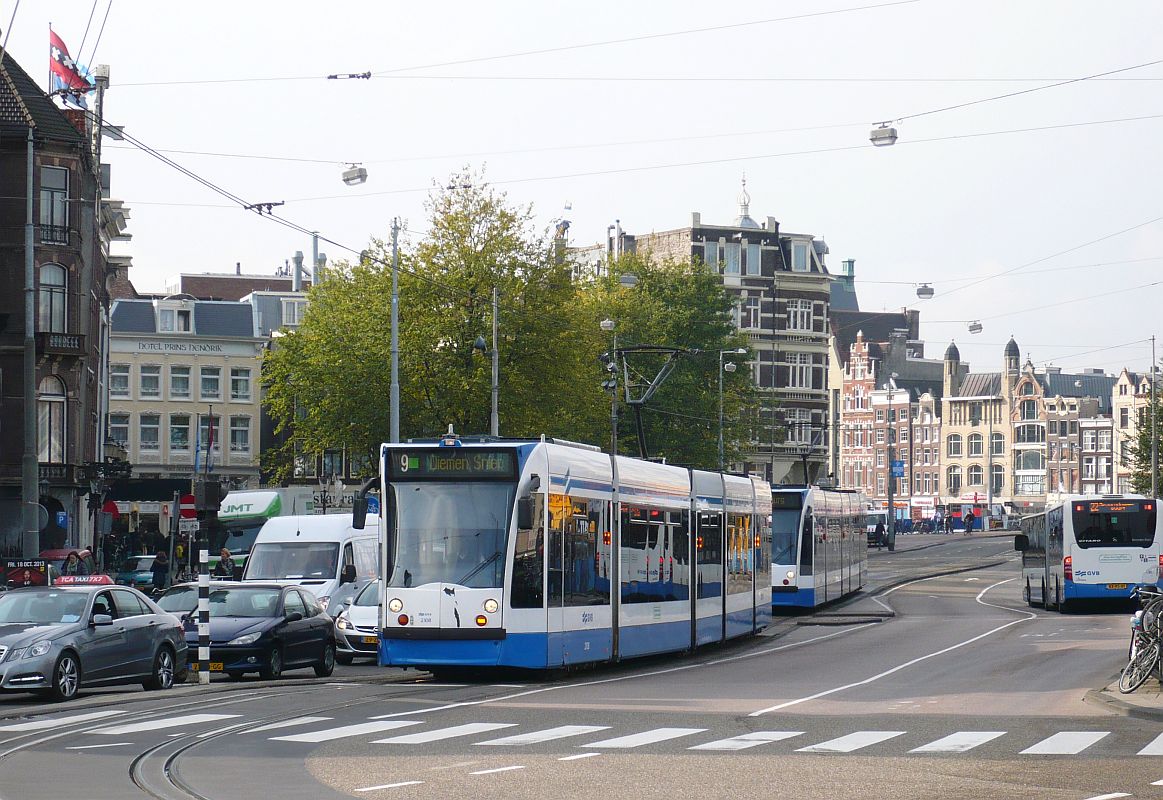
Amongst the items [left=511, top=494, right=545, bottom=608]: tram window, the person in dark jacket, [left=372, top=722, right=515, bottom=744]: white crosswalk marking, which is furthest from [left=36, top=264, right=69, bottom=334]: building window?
[left=372, top=722, right=515, bottom=744]: white crosswalk marking

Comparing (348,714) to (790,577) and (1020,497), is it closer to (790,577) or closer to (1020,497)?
(790,577)

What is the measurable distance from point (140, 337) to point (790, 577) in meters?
50.0

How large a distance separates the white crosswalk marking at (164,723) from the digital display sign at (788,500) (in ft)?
90.0

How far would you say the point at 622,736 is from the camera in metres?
15.9

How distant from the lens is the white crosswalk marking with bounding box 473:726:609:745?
600 inches

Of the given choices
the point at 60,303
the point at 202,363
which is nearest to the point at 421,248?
the point at 60,303

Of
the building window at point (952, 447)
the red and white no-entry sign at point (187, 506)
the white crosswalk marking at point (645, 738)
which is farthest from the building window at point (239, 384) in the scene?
the building window at point (952, 447)

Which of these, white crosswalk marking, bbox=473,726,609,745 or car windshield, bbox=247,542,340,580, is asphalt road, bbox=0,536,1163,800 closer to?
white crosswalk marking, bbox=473,726,609,745

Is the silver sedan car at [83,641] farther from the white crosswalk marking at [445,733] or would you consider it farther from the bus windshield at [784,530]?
the bus windshield at [784,530]

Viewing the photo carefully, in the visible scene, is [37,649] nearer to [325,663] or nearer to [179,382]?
[325,663]

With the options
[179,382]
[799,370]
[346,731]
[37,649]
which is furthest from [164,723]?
[799,370]

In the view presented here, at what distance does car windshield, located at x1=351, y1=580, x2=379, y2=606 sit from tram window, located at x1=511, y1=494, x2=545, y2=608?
8.98 meters

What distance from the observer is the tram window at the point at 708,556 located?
29.0 metres

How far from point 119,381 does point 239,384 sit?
18.2 ft
